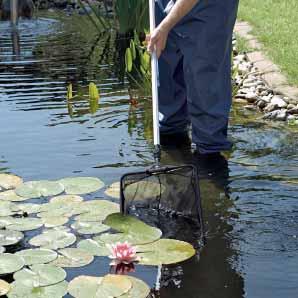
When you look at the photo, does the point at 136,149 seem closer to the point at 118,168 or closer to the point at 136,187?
the point at 118,168

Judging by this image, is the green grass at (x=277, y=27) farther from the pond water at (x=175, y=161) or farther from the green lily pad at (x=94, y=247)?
the green lily pad at (x=94, y=247)

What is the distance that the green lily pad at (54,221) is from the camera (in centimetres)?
374

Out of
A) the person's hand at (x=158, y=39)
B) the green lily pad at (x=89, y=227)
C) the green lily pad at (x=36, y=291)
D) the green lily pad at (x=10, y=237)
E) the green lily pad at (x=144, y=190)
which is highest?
the person's hand at (x=158, y=39)

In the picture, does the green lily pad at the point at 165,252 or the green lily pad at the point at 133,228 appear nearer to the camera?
the green lily pad at the point at 165,252

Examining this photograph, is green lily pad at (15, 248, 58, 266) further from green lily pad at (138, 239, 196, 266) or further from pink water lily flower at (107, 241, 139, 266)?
green lily pad at (138, 239, 196, 266)

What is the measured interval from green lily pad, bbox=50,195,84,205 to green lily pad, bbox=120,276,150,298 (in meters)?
0.94

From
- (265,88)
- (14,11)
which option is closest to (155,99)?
(265,88)

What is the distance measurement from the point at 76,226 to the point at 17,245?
1.02 feet

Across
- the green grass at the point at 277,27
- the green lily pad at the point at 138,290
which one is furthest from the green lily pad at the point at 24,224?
the green grass at the point at 277,27

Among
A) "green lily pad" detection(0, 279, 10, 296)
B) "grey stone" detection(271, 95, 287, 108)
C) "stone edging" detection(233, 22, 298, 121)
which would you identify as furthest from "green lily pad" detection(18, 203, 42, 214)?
"grey stone" detection(271, 95, 287, 108)

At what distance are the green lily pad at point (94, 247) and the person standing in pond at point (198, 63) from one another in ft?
4.69

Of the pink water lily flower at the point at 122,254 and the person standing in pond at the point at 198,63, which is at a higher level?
the person standing in pond at the point at 198,63

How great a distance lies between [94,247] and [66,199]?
622 mm

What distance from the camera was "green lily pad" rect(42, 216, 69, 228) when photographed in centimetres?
374
